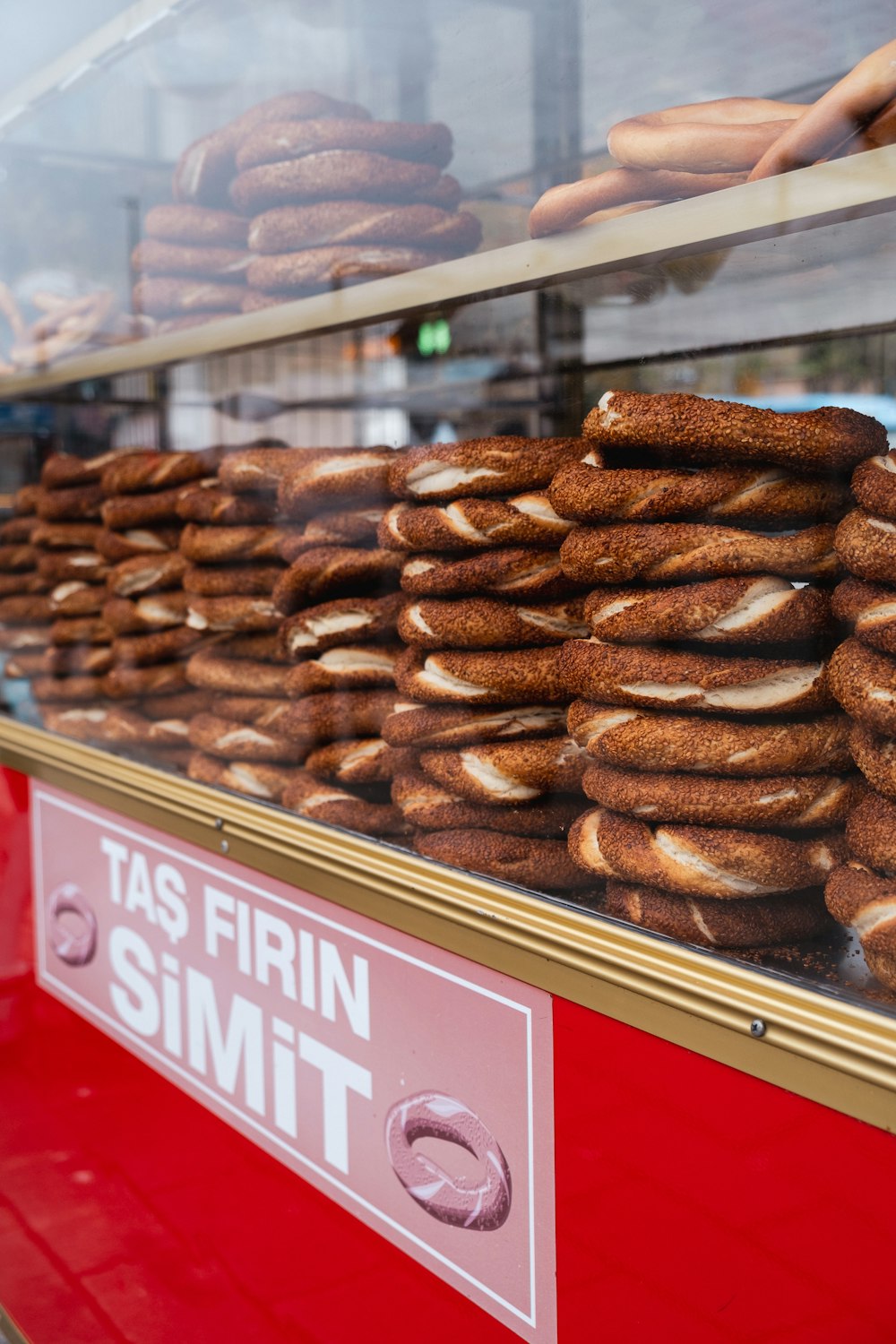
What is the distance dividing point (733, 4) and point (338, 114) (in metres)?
0.76

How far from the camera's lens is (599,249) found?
1273 millimetres

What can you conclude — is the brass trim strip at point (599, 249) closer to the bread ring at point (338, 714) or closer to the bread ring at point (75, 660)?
the bread ring at point (338, 714)

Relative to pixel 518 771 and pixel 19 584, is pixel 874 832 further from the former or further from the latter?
pixel 19 584

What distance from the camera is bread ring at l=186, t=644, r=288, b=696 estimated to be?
6.19ft

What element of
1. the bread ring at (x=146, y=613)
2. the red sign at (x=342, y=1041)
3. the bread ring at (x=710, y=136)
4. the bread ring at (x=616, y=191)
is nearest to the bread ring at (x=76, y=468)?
the bread ring at (x=146, y=613)

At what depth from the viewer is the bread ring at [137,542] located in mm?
2291

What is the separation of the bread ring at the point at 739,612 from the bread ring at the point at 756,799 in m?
0.14

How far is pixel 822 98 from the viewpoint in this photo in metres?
1.09

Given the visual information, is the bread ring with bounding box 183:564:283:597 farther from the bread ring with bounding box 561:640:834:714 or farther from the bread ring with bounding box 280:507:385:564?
the bread ring with bounding box 561:640:834:714

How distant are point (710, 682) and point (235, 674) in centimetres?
100

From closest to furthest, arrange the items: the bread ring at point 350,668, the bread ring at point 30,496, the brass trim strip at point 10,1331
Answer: the bread ring at point 350,668
the brass trim strip at point 10,1331
the bread ring at point 30,496

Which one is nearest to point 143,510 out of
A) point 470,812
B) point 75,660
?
point 75,660

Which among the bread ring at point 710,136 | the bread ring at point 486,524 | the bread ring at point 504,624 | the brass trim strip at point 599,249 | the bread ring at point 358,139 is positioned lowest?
the bread ring at point 504,624

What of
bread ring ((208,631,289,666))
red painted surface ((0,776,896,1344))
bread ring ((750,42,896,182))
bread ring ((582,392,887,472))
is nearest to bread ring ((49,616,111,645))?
red painted surface ((0,776,896,1344))
